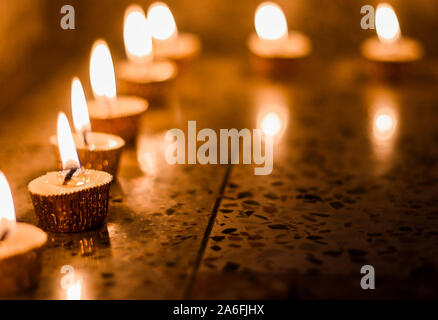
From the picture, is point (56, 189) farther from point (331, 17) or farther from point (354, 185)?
point (331, 17)

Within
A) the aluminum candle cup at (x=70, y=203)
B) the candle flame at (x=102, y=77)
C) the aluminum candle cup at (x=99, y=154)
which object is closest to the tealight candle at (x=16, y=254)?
the aluminum candle cup at (x=70, y=203)

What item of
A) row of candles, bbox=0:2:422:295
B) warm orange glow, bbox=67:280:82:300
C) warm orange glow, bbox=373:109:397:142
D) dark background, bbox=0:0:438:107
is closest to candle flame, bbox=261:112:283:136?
row of candles, bbox=0:2:422:295

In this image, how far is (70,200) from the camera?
1.10 m

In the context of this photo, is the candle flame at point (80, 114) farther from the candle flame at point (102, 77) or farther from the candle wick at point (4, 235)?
the candle wick at point (4, 235)

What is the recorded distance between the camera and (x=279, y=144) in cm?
160

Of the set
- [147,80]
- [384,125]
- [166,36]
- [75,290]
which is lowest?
[75,290]

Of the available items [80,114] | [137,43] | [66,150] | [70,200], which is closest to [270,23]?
[137,43]

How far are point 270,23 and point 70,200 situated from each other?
1.30 meters

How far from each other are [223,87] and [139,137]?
0.49 meters

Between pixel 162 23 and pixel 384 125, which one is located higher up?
pixel 162 23

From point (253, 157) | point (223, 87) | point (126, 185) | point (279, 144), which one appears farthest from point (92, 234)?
point (223, 87)

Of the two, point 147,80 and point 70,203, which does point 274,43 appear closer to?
point 147,80

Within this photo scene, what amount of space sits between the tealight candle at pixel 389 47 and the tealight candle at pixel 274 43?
0.73 feet

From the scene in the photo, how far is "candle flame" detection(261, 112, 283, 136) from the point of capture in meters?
1.68
